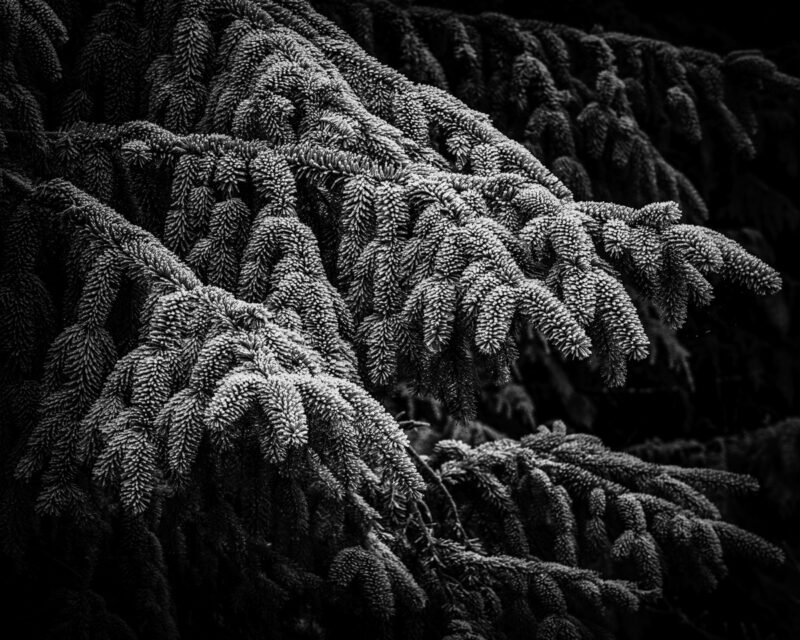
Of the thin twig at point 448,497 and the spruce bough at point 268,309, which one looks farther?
the thin twig at point 448,497

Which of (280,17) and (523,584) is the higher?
(280,17)

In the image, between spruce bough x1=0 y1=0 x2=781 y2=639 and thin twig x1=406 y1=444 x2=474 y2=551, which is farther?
thin twig x1=406 y1=444 x2=474 y2=551

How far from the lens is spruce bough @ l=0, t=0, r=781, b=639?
126 cm

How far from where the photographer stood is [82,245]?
1438 mm

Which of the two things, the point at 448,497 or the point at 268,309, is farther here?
the point at 448,497

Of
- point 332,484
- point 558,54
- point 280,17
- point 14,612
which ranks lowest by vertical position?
point 14,612

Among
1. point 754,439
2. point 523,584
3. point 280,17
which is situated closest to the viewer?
point 280,17

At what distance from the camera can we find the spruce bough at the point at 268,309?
4.14ft

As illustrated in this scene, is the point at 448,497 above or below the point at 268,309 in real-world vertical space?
below

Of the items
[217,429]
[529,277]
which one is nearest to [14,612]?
[217,429]

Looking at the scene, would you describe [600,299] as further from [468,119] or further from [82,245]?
[82,245]

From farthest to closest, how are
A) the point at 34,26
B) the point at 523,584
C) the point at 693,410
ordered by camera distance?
1. the point at 693,410
2. the point at 523,584
3. the point at 34,26

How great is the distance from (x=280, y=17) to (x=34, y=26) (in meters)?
0.59

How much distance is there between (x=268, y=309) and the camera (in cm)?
142
